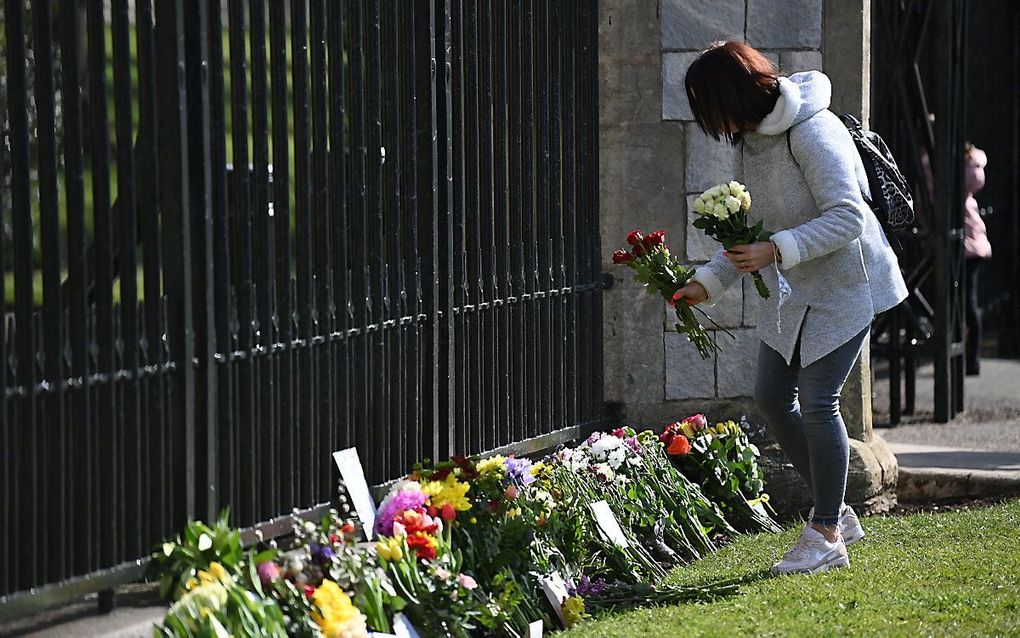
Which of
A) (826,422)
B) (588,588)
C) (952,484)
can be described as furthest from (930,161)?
(588,588)

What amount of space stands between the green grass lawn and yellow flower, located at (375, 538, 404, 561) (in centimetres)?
61

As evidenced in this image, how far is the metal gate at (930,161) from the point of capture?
8.34 m

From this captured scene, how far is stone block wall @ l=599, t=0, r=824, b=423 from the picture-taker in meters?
5.92

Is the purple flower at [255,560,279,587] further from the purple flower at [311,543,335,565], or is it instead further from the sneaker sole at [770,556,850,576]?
the sneaker sole at [770,556,850,576]

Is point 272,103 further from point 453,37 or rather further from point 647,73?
point 647,73

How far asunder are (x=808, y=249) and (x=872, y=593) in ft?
3.32

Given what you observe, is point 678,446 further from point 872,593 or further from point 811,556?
point 872,593

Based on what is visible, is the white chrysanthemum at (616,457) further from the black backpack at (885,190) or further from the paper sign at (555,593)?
the black backpack at (885,190)

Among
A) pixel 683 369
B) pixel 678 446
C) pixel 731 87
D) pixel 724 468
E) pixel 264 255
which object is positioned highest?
pixel 731 87

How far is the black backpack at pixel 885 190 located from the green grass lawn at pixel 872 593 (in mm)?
1077

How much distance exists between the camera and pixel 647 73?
5934mm

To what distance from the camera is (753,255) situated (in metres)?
4.61

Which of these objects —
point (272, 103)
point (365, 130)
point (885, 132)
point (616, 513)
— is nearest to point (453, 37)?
point (365, 130)

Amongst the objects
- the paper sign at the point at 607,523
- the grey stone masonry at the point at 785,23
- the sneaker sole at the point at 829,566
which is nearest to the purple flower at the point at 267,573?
the paper sign at the point at 607,523
